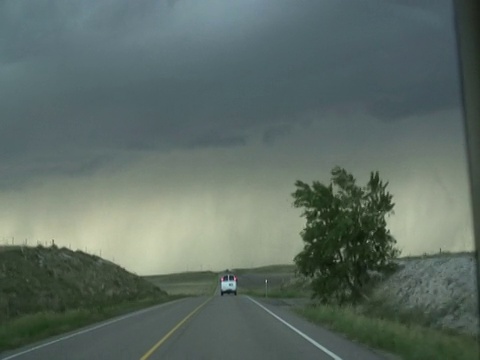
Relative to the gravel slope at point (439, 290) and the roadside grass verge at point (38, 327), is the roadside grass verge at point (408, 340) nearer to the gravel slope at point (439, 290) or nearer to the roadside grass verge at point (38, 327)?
the roadside grass verge at point (38, 327)

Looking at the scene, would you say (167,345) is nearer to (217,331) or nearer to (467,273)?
(217,331)

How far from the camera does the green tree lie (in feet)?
193

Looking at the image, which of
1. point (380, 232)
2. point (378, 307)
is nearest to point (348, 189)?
point (380, 232)

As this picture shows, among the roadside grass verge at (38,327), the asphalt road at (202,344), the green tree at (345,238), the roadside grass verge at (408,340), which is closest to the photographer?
the roadside grass verge at (408,340)

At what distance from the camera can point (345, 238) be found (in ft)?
192

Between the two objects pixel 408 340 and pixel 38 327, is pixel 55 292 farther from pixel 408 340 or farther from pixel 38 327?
pixel 408 340

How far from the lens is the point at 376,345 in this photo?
72.6ft

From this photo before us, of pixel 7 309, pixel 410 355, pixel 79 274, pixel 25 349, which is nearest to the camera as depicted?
pixel 410 355

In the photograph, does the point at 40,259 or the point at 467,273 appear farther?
the point at 40,259

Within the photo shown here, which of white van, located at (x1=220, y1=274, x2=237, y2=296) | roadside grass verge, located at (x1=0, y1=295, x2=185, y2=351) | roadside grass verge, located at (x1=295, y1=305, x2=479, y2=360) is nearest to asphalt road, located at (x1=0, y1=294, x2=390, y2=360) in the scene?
roadside grass verge, located at (x1=295, y1=305, x2=479, y2=360)

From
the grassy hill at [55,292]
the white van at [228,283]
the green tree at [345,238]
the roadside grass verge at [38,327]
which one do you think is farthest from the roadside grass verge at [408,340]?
the white van at [228,283]

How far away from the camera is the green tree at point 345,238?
58938 mm

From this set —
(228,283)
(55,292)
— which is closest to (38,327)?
(55,292)

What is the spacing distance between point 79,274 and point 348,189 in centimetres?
3507
